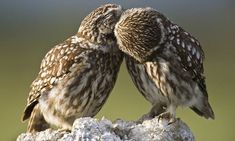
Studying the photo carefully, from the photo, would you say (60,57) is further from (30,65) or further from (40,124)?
(30,65)

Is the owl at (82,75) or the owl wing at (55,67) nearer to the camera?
the owl at (82,75)

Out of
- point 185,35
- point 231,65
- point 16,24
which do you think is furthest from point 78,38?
point 16,24

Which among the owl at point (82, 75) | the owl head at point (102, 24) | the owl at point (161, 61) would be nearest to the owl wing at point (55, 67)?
the owl at point (82, 75)

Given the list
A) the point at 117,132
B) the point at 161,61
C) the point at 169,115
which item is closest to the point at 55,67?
the point at 161,61

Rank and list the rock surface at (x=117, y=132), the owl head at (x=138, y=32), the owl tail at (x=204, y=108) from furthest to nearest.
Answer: the owl tail at (x=204, y=108), the owl head at (x=138, y=32), the rock surface at (x=117, y=132)

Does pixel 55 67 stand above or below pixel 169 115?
above

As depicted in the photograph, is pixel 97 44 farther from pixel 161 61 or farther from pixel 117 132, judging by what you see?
pixel 117 132

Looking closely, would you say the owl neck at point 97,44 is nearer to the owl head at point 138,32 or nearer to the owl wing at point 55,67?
the owl wing at point 55,67
